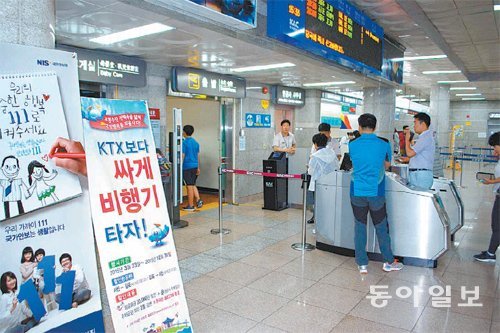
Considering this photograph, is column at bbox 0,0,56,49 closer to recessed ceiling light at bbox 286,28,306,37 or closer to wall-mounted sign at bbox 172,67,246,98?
recessed ceiling light at bbox 286,28,306,37

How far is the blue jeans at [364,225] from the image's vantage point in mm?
4223

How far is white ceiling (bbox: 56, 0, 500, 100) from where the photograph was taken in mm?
3623

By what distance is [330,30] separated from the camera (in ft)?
15.8

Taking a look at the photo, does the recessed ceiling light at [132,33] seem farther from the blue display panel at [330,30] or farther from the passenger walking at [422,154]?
the passenger walking at [422,154]

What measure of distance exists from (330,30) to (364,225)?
2322 mm

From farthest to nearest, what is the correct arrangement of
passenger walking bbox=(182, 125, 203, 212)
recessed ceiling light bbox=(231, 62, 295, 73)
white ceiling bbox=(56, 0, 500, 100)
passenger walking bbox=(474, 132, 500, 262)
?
1. passenger walking bbox=(182, 125, 203, 212)
2. recessed ceiling light bbox=(231, 62, 295, 73)
3. passenger walking bbox=(474, 132, 500, 262)
4. white ceiling bbox=(56, 0, 500, 100)

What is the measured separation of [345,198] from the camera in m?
4.77

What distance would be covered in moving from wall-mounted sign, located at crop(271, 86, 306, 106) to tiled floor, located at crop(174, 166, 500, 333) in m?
3.90

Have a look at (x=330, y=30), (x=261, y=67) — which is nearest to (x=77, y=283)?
(x=330, y=30)

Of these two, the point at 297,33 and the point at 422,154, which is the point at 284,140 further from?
the point at 297,33

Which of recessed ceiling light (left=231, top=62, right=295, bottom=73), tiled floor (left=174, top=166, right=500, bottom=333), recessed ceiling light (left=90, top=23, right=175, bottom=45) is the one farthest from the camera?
recessed ceiling light (left=231, top=62, right=295, bottom=73)

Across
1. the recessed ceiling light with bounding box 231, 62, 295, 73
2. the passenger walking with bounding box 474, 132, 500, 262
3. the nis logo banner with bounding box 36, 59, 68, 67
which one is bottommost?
the passenger walking with bounding box 474, 132, 500, 262

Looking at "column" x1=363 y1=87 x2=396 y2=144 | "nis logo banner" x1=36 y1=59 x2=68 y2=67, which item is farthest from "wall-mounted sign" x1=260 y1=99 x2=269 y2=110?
"nis logo banner" x1=36 y1=59 x2=68 y2=67

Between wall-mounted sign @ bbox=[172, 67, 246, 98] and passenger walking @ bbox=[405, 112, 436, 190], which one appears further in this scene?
wall-mounted sign @ bbox=[172, 67, 246, 98]
